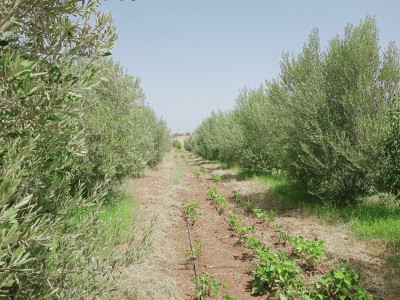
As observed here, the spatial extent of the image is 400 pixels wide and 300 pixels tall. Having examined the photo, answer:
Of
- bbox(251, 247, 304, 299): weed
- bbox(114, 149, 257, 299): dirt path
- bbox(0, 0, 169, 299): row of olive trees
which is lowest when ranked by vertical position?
bbox(114, 149, 257, 299): dirt path

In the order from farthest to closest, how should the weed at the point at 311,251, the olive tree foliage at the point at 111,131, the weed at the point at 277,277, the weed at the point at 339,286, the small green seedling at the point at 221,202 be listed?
the small green seedling at the point at 221,202, the olive tree foliage at the point at 111,131, the weed at the point at 311,251, the weed at the point at 277,277, the weed at the point at 339,286

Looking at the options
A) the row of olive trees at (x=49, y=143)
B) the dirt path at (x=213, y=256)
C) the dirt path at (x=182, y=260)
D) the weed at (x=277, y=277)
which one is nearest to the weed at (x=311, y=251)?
the dirt path at (x=213, y=256)

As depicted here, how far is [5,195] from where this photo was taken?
5.43ft

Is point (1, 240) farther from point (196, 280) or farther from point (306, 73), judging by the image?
point (306, 73)

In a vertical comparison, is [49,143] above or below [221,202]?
above

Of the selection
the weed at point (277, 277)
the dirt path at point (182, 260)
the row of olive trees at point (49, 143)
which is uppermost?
the row of olive trees at point (49, 143)

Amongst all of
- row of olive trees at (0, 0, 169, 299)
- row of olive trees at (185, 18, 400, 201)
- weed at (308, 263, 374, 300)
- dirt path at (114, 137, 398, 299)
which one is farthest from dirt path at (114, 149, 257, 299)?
row of olive trees at (185, 18, 400, 201)

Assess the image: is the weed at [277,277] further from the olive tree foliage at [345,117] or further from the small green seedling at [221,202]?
the small green seedling at [221,202]

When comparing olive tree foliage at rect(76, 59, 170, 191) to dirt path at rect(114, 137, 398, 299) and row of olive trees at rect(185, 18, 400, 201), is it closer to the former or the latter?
dirt path at rect(114, 137, 398, 299)

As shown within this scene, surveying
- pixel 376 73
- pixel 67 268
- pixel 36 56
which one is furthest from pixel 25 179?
pixel 376 73

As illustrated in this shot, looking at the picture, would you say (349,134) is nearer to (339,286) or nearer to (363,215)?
(363,215)

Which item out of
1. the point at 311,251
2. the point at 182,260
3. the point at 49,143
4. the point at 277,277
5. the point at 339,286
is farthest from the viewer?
the point at 182,260

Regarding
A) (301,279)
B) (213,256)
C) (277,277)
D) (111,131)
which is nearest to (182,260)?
(213,256)

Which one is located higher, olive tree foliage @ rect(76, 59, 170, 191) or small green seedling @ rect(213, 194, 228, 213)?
olive tree foliage @ rect(76, 59, 170, 191)
